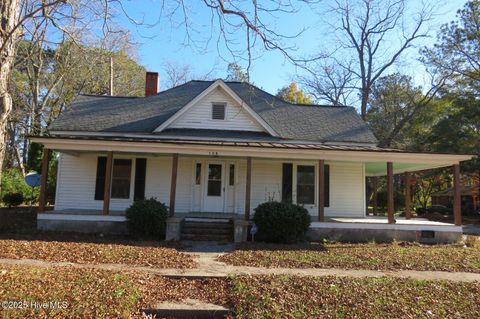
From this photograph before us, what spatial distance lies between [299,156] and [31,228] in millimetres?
9219

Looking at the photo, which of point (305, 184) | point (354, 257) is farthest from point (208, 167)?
point (354, 257)

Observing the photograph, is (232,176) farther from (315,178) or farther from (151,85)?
(151,85)

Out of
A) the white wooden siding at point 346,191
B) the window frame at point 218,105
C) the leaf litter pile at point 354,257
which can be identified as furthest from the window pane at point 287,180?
the leaf litter pile at point 354,257

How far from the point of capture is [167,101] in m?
17.2

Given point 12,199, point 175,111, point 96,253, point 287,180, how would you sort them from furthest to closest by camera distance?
point 12,199, point 175,111, point 287,180, point 96,253

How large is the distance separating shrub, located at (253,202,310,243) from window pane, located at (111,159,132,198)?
595 cm

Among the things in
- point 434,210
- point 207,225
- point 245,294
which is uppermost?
point 434,210

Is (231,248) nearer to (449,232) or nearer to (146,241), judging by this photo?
(146,241)

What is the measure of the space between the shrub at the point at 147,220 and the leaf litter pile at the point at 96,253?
1044mm

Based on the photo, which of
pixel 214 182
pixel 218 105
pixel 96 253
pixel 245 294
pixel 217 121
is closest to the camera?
pixel 245 294

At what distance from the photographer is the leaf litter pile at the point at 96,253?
7738mm

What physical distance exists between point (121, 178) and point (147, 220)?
13.2 ft

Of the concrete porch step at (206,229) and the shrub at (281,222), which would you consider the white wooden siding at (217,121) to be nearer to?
the concrete porch step at (206,229)

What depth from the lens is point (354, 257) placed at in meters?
8.97
